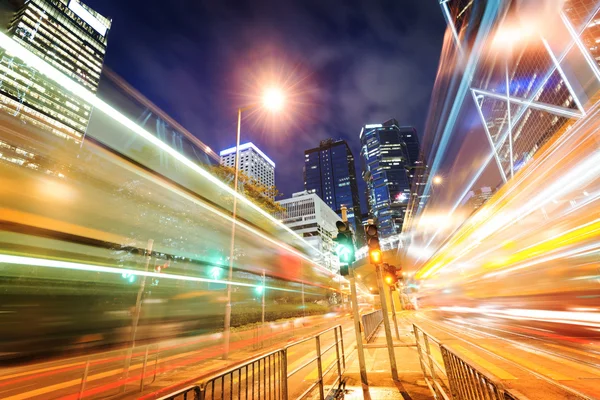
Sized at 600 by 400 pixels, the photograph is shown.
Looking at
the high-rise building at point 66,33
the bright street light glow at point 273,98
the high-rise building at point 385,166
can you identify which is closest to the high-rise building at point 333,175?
the high-rise building at point 385,166

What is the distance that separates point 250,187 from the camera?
22.4 metres

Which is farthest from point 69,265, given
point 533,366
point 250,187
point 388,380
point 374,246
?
point 250,187

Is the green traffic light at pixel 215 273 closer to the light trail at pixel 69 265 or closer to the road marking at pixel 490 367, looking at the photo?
the light trail at pixel 69 265

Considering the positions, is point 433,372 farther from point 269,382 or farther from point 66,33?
point 66,33

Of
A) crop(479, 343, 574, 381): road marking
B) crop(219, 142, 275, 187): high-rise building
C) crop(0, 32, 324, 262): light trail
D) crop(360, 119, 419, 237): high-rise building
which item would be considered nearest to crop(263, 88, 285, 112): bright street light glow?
crop(0, 32, 324, 262): light trail

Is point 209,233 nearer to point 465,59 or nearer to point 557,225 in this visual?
point 557,225

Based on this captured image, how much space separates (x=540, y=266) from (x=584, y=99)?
6591mm

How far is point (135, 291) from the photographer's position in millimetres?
7926

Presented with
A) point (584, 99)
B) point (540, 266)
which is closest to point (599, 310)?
point (540, 266)

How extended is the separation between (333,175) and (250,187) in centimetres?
16069

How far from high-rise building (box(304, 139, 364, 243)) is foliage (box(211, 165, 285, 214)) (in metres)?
148

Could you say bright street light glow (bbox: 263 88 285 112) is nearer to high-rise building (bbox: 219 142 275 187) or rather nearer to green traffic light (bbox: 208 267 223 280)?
green traffic light (bbox: 208 267 223 280)

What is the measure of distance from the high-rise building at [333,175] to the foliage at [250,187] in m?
148

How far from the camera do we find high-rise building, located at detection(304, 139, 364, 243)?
173750mm
